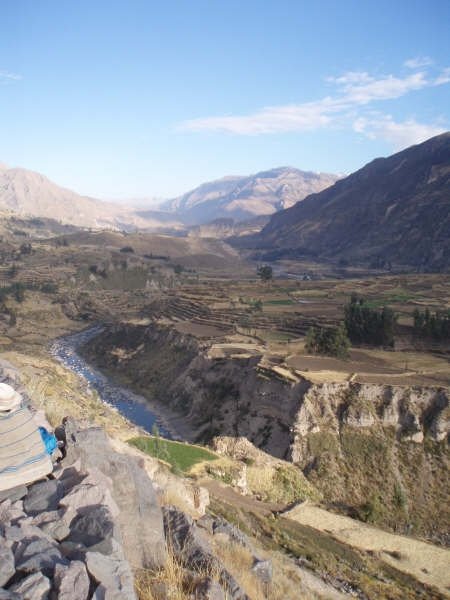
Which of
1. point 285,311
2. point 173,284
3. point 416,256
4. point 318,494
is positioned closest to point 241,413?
point 318,494

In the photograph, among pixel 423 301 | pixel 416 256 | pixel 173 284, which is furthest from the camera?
pixel 416 256

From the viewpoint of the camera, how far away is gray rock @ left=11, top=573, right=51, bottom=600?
187 inches

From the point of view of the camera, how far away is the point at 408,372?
40.3 m

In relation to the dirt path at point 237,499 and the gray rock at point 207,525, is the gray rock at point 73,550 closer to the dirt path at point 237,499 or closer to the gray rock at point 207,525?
the gray rock at point 207,525

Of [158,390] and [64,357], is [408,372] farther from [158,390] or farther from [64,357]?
[64,357]

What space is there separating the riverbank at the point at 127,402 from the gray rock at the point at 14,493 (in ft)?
94.5

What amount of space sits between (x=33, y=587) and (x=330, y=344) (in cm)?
4317

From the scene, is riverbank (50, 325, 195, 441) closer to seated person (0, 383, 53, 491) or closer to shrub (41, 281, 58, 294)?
shrub (41, 281, 58, 294)

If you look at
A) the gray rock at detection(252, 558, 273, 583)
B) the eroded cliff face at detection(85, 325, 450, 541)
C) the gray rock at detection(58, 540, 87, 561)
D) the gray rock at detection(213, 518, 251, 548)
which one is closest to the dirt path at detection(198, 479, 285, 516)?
the eroded cliff face at detection(85, 325, 450, 541)

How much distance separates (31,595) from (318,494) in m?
26.5

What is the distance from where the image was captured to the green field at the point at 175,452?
22.9 metres

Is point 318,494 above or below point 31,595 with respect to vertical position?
below

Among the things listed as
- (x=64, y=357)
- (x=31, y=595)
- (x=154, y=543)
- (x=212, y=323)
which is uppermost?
(x=31, y=595)

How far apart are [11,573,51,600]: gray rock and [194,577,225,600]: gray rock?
1.71 meters
